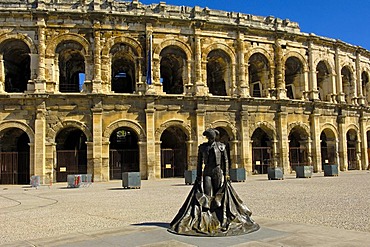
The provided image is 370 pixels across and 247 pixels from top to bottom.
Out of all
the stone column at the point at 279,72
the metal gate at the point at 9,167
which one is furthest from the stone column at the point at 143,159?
the stone column at the point at 279,72

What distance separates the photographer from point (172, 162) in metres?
22.2

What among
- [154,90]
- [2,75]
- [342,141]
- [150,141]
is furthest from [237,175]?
[2,75]

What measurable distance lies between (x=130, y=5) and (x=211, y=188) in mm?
17194

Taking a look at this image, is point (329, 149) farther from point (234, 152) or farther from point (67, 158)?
point (67, 158)

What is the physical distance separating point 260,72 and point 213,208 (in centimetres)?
1953

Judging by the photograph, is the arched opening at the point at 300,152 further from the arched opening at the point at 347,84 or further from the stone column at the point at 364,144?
the arched opening at the point at 347,84

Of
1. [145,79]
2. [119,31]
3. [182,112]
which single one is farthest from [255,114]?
[119,31]

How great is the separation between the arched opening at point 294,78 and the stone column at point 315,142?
162 centimetres

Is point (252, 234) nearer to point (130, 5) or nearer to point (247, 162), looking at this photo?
point (247, 162)

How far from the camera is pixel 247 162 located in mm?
22391

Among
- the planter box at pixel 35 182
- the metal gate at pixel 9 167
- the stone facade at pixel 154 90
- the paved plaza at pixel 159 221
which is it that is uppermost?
the stone facade at pixel 154 90

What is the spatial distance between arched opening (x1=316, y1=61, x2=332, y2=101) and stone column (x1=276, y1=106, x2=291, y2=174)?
16.7ft

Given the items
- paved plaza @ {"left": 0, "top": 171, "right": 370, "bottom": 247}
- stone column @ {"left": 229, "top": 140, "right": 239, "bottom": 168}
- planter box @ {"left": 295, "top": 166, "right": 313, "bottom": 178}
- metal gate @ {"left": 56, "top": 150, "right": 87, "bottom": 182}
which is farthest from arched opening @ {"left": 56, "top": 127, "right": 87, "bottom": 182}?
planter box @ {"left": 295, "top": 166, "right": 313, "bottom": 178}

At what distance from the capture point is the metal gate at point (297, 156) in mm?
24688
